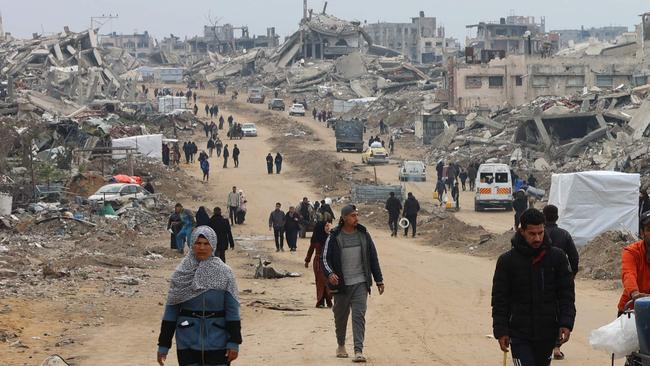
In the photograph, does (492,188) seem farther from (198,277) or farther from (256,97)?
(256,97)

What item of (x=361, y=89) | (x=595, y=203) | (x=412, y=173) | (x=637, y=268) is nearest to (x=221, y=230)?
(x=595, y=203)

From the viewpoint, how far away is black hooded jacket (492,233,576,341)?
806 centimetres

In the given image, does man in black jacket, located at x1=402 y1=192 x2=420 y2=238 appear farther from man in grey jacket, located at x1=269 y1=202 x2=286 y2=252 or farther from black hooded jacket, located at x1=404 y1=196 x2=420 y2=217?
man in grey jacket, located at x1=269 y1=202 x2=286 y2=252

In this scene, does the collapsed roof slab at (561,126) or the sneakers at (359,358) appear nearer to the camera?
the sneakers at (359,358)

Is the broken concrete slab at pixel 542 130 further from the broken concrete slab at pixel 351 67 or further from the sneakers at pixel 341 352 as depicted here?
the broken concrete slab at pixel 351 67

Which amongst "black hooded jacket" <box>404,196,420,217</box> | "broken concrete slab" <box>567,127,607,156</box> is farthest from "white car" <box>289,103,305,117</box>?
"black hooded jacket" <box>404,196,420,217</box>

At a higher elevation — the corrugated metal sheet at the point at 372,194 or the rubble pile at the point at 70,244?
the rubble pile at the point at 70,244

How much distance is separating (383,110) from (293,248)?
61.4 m

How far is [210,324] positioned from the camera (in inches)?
320

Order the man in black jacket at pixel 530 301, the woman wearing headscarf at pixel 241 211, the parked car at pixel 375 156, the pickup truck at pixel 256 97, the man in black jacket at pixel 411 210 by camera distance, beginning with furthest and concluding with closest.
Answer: the pickup truck at pixel 256 97, the parked car at pixel 375 156, the woman wearing headscarf at pixel 241 211, the man in black jacket at pixel 411 210, the man in black jacket at pixel 530 301

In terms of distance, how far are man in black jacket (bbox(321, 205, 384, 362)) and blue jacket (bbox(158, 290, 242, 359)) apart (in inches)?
163

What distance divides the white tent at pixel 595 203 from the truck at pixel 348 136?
40.4 metres

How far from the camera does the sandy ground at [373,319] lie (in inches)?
512

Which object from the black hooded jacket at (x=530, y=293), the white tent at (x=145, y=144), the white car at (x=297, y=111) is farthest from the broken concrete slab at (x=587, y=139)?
the black hooded jacket at (x=530, y=293)
